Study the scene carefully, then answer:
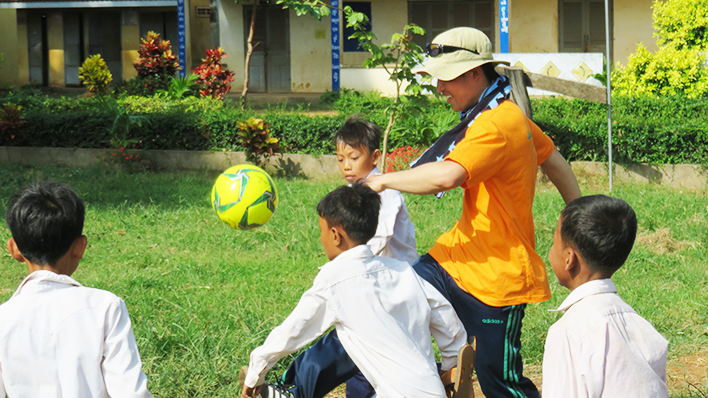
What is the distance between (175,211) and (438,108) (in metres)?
6.56

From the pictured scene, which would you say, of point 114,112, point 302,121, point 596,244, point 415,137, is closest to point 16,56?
point 114,112

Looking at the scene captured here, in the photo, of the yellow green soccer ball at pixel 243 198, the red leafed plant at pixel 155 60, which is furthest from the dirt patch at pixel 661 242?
the red leafed plant at pixel 155 60

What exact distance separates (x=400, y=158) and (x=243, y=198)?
18.1 feet

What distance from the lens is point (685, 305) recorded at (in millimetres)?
4969

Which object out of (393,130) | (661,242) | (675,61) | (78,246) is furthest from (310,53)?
(78,246)

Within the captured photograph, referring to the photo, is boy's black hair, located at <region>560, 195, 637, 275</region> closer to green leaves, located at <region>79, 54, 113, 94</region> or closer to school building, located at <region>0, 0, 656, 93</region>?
school building, located at <region>0, 0, 656, 93</region>

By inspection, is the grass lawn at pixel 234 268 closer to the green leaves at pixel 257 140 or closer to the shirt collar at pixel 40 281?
the green leaves at pixel 257 140

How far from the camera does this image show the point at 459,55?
3.01m

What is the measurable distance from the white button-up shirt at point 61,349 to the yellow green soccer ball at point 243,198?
1.88m

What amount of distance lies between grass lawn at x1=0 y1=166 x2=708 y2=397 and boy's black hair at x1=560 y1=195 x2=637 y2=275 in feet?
6.01

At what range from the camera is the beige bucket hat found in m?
2.96

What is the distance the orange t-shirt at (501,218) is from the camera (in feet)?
9.33

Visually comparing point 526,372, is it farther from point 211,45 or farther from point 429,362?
point 211,45

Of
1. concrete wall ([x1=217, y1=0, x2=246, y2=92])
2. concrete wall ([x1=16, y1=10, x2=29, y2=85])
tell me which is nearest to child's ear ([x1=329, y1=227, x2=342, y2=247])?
concrete wall ([x1=217, y1=0, x2=246, y2=92])
